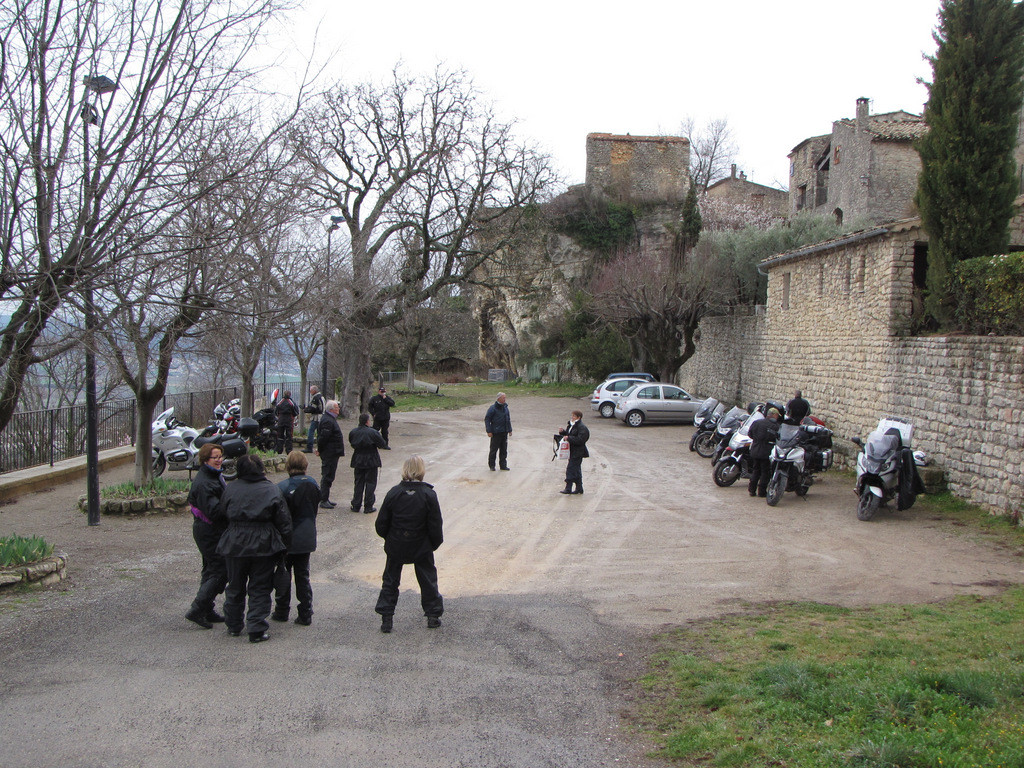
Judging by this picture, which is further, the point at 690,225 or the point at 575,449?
the point at 690,225

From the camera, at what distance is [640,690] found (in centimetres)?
500

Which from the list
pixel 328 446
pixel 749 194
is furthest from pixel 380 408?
pixel 749 194

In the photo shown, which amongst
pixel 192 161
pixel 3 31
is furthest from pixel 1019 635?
pixel 3 31

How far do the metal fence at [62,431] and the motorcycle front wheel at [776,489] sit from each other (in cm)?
1065

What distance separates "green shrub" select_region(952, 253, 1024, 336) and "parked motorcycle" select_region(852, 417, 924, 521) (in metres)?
2.23

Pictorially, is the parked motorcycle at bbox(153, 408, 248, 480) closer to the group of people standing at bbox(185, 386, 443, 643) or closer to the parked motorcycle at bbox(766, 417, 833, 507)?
the group of people standing at bbox(185, 386, 443, 643)

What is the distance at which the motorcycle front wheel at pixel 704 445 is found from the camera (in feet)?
60.7

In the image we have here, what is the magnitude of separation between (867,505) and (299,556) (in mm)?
8363

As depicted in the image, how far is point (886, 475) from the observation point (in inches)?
446

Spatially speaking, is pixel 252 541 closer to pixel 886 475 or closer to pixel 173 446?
pixel 886 475

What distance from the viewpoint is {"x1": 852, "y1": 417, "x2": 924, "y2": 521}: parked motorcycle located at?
11.1m

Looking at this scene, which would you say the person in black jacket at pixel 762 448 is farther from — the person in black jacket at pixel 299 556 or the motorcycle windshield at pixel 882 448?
the person in black jacket at pixel 299 556

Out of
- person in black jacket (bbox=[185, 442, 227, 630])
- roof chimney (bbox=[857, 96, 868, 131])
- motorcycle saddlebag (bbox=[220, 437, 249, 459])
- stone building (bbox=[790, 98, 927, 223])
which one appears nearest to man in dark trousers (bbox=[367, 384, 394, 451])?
motorcycle saddlebag (bbox=[220, 437, 249, 459])

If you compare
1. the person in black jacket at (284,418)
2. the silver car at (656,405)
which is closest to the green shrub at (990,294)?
Result: the person in black jacket at (284,418)
